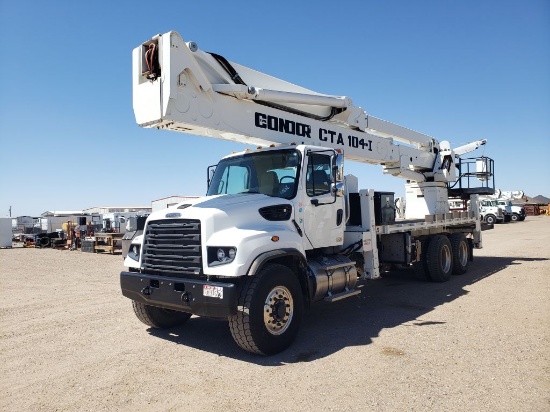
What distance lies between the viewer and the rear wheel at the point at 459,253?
10.5 meters

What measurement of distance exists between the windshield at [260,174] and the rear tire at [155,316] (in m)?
2.02

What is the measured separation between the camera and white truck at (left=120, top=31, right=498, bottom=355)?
15.7 feet

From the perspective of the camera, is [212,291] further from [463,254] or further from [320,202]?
[463,254]

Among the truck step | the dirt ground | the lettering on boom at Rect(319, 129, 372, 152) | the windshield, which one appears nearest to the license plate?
the dirt ground

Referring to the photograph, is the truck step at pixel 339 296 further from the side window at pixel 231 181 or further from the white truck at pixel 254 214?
the side window at pixel 231 181

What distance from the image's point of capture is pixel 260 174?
20.5 feet

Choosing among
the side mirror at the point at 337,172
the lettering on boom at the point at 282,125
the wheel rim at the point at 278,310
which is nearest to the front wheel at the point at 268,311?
the wheel rim at the point at 278,310

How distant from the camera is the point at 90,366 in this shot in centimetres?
463

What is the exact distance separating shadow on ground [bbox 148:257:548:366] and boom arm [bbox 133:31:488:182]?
9.76ft

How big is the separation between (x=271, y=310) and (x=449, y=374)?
2.08 metres

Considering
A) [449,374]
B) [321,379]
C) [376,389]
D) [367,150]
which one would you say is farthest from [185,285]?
[367,150]

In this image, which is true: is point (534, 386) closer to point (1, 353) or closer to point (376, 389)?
point (376, 389)

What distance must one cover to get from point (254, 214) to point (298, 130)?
2319 millimetres

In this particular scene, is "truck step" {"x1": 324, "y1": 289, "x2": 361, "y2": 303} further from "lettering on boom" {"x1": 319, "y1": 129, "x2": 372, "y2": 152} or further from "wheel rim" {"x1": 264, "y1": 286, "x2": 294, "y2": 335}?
"lettering on boom" {"x1": 319, "y1": 129, "x2": 372, "y2": 152}
